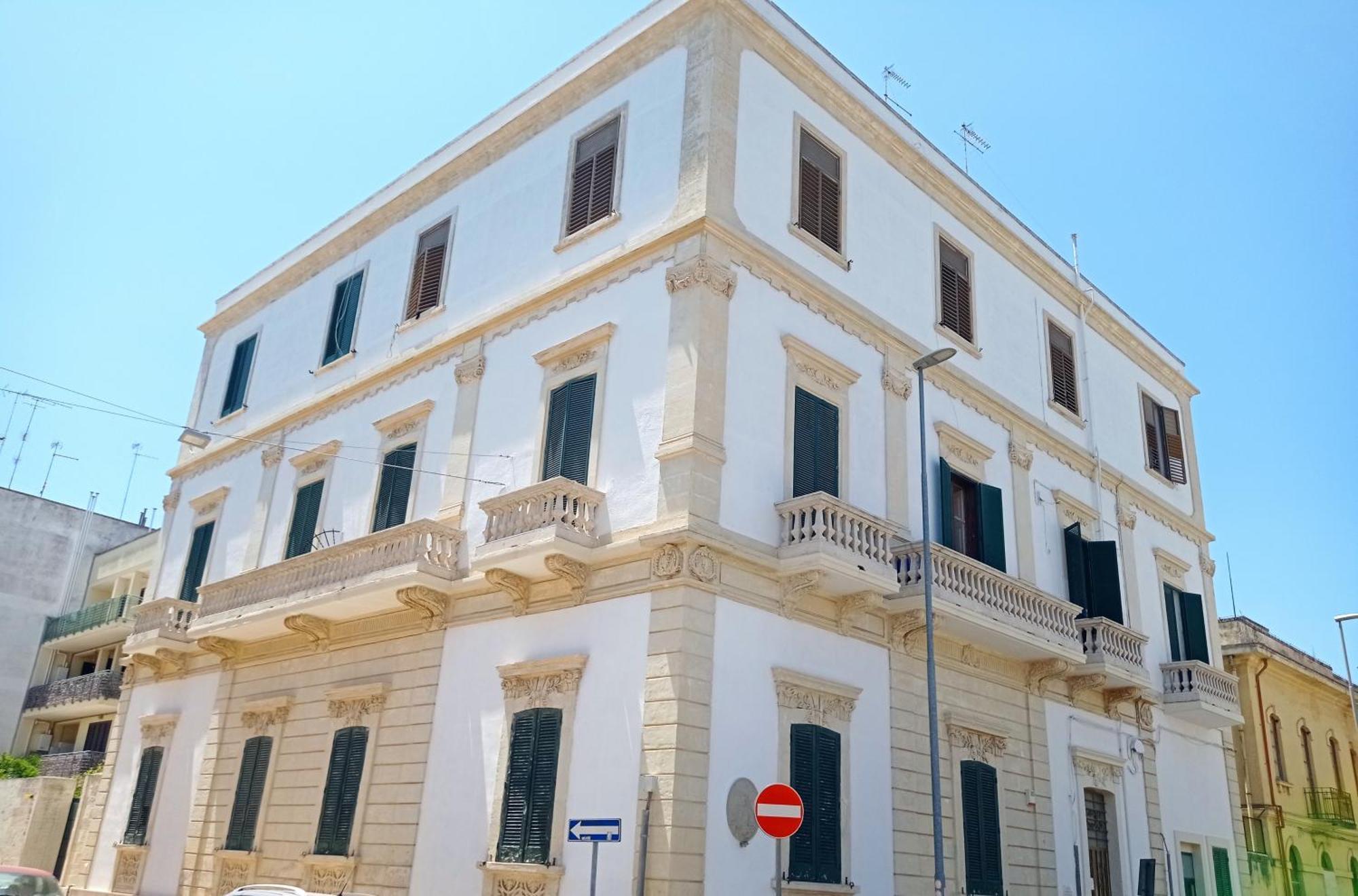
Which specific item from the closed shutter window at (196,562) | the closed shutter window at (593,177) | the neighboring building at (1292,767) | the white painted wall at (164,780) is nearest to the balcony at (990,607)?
the closed shutter window at (593,177)

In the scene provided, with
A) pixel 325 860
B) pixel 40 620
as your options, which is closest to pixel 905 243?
pixel 325 860

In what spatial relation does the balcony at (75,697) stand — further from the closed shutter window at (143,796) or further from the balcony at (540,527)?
the balcony at (540,527)

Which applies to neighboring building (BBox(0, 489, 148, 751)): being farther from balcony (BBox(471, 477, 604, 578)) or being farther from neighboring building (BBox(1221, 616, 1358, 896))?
neighboring building (BBox(1221, 616, 1358, 896))

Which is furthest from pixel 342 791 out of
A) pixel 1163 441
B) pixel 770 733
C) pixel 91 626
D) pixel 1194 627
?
pixel 91 626

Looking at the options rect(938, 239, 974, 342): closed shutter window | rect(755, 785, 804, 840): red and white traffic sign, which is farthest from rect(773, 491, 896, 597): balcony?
rect(938, 239, 974, 342): closed shutter window

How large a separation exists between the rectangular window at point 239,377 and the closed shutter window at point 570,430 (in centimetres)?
1285

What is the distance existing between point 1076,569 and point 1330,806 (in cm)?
1765

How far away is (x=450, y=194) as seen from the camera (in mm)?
23203

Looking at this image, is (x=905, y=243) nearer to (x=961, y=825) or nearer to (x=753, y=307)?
(x=753, y=307)

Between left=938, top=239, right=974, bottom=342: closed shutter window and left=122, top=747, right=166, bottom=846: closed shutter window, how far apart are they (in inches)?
753

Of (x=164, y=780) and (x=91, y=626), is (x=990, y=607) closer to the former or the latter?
(x=164, y=780)

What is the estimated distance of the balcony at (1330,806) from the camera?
32.8 meters

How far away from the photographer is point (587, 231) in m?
19.1

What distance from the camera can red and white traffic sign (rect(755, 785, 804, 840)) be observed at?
12531mm
